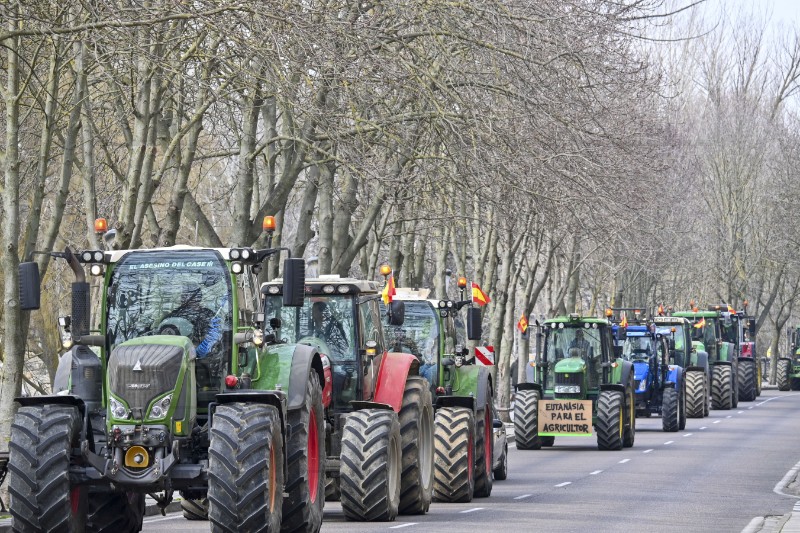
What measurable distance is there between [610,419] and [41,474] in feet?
65.6

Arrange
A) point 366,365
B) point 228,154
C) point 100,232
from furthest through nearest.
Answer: point 228,154 → point 366,365 → point 100,232

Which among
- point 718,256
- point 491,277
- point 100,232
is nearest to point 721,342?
point 491,277

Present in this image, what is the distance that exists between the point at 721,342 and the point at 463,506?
34.7m

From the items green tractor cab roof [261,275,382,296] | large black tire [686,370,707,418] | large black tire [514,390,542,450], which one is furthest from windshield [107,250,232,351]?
large black tire [686,370,707,418]

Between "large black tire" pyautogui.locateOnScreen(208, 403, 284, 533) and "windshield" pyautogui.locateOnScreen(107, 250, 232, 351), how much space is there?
1.14 m

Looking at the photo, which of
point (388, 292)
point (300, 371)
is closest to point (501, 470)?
point (388, 292)

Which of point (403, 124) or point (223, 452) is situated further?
point (403, 124)

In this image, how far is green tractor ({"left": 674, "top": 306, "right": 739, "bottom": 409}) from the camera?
164 ft

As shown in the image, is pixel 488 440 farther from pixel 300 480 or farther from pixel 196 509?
pixel 300 480

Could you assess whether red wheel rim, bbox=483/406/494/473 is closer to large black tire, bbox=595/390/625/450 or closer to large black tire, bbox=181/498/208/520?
large black tire, bbox=181/498/208/520

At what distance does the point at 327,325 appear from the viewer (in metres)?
17.2

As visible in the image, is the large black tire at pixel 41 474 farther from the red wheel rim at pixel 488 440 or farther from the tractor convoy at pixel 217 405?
the red wheel rim at pixel 488 440

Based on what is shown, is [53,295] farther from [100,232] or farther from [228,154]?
[100,232]

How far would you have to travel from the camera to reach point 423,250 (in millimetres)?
41188
